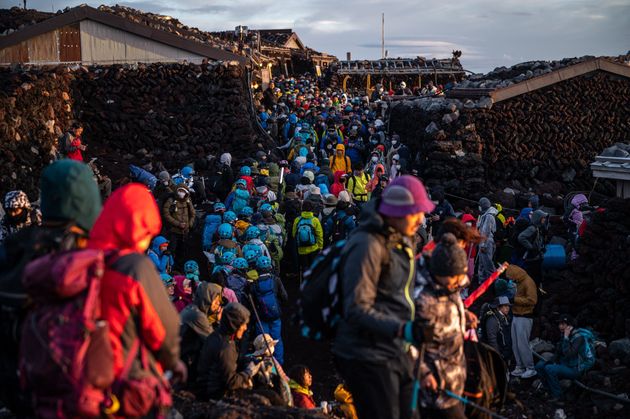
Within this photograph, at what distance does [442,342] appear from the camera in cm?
491

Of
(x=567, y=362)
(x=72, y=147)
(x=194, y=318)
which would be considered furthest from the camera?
(x=72, y=147)

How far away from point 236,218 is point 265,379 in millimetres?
6180

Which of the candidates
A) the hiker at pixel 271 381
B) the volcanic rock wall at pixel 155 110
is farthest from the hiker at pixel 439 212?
the hiker at pixel 271 381

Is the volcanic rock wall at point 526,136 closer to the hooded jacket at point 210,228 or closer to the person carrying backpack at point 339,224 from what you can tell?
the person carrying backpack at point 339,224

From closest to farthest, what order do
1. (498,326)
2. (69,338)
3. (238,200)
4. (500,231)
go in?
(69,338), (498,326), (238,200), (500,231)

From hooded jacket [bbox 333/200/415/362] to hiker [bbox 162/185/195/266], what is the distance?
30.7 feet

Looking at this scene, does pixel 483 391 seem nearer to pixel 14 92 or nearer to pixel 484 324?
pixel 484 324

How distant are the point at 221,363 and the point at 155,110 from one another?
54.2 feet

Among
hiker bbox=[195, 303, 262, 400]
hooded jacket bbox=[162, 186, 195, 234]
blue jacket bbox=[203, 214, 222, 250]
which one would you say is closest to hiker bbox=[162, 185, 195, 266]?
hooded jacket bbox=[162, 186, 195, 234]

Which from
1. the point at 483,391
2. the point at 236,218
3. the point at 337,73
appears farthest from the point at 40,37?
the point at 337,73

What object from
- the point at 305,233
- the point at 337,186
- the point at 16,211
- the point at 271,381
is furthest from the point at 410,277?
the point at 337,186

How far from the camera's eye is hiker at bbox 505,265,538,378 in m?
11.2

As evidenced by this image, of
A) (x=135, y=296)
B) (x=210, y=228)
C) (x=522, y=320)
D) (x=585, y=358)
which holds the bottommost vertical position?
(x=585, y=358)

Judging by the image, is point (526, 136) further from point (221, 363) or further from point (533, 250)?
point (221, 363)
